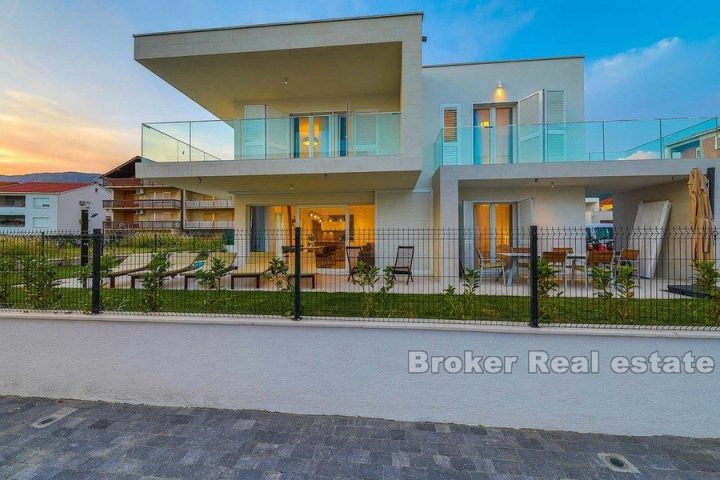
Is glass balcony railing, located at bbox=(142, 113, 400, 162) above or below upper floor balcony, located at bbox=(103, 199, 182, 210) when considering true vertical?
below

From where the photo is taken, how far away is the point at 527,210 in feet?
32.0

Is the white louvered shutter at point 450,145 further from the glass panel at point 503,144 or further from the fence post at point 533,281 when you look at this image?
the fence post at point 533,281

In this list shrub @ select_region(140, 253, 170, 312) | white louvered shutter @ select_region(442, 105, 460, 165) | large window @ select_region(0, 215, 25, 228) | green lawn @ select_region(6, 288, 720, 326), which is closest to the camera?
green lawn @ select_region(6, 288, 720, 326)

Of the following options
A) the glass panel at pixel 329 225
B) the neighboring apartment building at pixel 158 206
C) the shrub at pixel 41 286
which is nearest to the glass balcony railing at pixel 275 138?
the glass panel at pixel 329 225

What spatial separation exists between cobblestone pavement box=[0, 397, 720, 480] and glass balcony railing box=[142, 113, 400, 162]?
6.35 meters

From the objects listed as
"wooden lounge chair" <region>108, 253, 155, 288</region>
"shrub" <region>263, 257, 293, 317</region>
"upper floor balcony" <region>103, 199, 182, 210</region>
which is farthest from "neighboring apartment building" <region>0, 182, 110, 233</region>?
"shrub" <region>263, 257, 293, 317</region>

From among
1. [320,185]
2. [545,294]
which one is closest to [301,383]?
[545,294]

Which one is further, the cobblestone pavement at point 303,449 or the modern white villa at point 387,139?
the modern white villa at point 387,139

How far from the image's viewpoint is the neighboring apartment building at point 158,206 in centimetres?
4175

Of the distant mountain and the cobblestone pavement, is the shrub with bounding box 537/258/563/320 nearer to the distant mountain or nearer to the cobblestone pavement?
the cobblestone pavement

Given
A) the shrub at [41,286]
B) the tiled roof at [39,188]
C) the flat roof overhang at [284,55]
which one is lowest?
the shrub at [41,286]

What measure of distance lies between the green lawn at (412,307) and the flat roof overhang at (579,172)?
443cm

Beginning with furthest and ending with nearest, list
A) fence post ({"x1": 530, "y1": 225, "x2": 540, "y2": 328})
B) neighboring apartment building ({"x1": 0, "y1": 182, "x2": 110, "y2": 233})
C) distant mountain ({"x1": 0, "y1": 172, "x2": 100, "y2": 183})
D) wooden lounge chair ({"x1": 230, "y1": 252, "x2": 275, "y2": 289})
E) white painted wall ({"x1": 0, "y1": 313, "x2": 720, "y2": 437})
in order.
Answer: distant mountain ({"x1": 0, "y1": 172, "x2": 100, "y2": 183}) → neighboring apartment building ({"x1": 0, "y1": 182, "x2": 110, "y2": 233}) → wooden lounge chair ({"x1": 230, "y1": 252, "x2": 275, "y2": 289}) → fence post ({"x1": 530, "y1": 225, "x2": 540, "y2": 328}) → white painted wall ({"x1": 0, "y1": 313, "x2": 720, "y2": 437})

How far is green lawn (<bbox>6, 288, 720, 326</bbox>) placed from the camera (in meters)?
4.03
